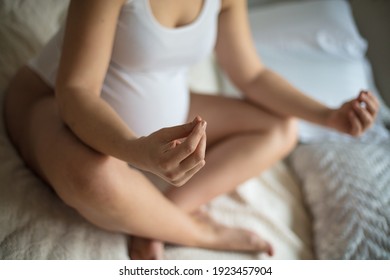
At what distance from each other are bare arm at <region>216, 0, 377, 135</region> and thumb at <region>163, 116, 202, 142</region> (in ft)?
1.08

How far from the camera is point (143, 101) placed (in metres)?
0.59

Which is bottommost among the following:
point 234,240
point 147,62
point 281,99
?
point 234,240

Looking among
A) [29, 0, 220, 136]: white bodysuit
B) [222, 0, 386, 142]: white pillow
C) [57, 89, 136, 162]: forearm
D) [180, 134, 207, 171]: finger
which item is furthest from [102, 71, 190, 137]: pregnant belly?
[222, 0, 386, 142]: white pillow

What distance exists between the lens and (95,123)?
0.44 m

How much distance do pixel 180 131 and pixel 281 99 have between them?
1.17ft

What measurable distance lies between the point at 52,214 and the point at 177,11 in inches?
12.9

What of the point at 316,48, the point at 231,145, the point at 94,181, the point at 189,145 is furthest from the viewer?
the point at 316,48

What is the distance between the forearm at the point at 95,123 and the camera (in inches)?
16.5

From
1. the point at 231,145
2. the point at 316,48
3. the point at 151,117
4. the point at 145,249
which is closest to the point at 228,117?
the point at 231,145

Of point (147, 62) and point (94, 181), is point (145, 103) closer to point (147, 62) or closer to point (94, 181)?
point (147, 62)

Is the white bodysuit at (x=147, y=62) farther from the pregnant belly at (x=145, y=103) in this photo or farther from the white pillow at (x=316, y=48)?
the white pillow at (x=316, y=48)

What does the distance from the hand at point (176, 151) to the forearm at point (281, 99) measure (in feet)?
1.13
